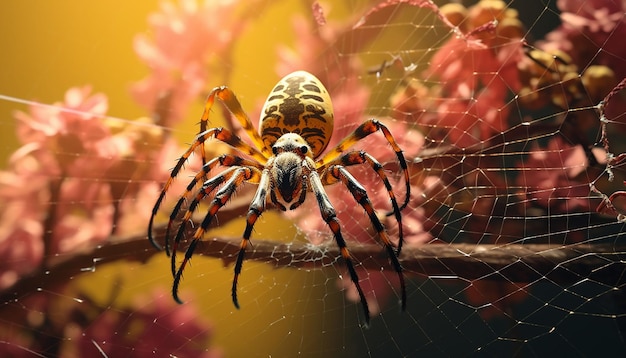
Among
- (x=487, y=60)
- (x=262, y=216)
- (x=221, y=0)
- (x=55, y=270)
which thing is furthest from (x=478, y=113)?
(x=55, y=270)

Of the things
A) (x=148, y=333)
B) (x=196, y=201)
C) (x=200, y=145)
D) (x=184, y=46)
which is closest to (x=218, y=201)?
(x=196, y=201)

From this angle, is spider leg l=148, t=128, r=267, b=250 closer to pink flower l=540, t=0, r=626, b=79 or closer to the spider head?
the spider head

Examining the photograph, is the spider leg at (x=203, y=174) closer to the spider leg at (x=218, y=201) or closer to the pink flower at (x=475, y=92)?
the spider leg at (x=218, y=201)

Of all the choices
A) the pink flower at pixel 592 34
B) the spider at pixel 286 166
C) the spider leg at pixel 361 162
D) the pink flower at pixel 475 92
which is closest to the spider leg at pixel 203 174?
the spider at pixel 286 166

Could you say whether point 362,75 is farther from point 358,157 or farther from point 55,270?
point 55,270

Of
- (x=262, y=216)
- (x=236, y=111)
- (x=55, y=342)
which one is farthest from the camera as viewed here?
(x=236, y=111)

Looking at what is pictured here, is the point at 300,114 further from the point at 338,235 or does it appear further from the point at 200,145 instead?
the point at 338,235

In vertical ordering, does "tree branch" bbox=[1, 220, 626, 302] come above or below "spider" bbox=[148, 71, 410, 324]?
below

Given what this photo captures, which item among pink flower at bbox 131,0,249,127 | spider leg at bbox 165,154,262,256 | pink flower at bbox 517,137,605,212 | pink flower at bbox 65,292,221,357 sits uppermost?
pink flower at bbox 131,0,249,127

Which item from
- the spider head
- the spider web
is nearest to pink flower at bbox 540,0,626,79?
the spider web
